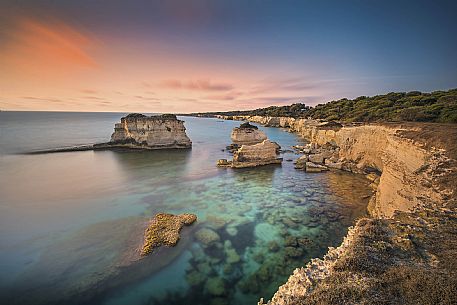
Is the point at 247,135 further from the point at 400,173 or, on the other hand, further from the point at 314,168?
the point at 400,173

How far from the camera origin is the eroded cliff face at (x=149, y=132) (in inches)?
1665

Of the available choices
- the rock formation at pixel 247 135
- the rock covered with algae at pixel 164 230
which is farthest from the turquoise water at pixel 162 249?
the rock formation at pixel 247 135

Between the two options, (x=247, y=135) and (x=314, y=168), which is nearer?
(x=314, y=168)

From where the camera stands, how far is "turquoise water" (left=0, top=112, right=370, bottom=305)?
367 inches

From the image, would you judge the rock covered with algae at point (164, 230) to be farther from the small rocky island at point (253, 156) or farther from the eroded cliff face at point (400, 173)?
the small rocky island at point (253, 156)

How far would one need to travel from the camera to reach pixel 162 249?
1188 cm

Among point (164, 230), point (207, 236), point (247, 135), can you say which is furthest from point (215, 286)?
point (247, 135)

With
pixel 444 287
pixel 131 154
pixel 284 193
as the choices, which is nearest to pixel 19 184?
pixel 131 154

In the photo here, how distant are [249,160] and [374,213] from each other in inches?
692

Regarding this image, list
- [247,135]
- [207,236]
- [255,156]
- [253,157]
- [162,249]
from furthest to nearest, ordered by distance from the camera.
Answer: [247,135] → [255,156] → [253,157] → [207,236] → [162,249]

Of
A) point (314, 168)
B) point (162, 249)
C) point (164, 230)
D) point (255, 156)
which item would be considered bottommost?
point (162, 249)

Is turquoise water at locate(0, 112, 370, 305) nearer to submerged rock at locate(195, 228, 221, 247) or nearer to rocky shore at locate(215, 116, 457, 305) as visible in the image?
submerged rock at locate(195, 228, 221, 247)

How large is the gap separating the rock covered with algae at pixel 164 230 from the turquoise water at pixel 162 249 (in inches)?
20.3

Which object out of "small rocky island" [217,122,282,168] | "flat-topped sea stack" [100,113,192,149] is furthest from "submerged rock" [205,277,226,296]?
"flat-topped sea stack" [100,113,192,149]
